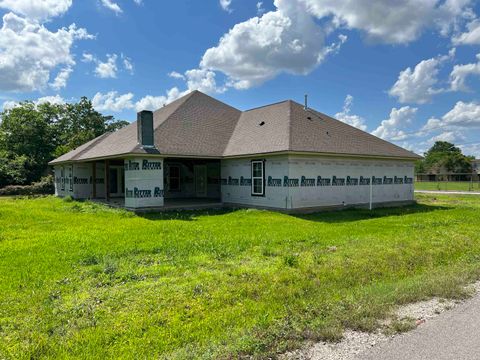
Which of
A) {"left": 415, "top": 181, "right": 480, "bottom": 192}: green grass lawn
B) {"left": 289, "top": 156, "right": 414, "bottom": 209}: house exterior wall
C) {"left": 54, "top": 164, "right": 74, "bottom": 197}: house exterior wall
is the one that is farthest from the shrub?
{"left": 415, "top": 181, "right": 480, "bottom": 192}: green grass lawn

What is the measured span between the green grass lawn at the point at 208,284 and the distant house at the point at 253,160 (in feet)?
16.6

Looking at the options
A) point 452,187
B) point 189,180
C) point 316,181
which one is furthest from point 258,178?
point 452,187

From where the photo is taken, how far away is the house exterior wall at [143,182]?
16500mm

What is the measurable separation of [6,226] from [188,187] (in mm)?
12417

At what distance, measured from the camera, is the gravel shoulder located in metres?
3.77

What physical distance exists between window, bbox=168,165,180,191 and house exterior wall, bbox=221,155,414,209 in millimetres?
4894

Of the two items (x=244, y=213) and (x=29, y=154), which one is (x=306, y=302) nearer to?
(x=244, y=213)

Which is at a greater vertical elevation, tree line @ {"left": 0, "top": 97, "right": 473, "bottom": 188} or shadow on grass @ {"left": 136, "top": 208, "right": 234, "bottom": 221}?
tree line @ {"left": 0, "top": 97, "right": 473, "bottom": 188}

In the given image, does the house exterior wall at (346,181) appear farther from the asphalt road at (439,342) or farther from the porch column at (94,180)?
the porch column at (94,180)

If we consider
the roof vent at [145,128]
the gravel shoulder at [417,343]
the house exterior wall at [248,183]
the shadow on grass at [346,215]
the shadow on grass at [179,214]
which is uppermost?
the roof vent at [145,128]

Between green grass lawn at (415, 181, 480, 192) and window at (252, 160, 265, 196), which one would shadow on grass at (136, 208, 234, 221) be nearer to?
window at (252, 160, 265, 196)

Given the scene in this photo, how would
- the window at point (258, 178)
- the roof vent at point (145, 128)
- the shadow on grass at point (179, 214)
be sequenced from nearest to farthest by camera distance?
the shadow on grass at point (179, 214)
the roof vent at point (145, 128)
the window at point (258, 178)

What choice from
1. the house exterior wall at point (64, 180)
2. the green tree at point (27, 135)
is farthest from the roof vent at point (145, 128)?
the green tree at point (27, 135)

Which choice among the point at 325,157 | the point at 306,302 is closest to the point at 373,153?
the point at 325,157
